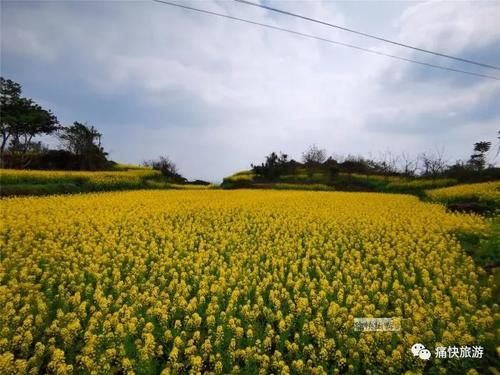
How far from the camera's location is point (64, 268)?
8.06 m

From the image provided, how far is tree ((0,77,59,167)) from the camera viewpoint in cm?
3325

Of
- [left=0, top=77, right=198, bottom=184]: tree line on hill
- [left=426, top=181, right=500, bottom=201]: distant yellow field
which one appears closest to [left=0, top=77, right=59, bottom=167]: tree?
[left=0, top=77, right=198, bottom=184]: tree line on hill

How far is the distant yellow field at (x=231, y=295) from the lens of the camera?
16.5 ft

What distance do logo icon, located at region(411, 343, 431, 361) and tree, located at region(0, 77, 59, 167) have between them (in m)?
35.7

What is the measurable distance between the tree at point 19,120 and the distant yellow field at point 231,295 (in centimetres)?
2539

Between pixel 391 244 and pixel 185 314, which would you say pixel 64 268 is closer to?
pixel 185 314

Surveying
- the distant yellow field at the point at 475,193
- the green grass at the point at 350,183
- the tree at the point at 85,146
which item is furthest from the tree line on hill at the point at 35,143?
the distant yellow field at the point at 475,193

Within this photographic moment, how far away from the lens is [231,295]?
6.57 meters

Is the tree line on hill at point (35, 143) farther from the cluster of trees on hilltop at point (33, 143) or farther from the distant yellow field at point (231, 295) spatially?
the distant yellow field at point (231, 295)

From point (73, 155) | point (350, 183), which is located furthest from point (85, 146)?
point (350, 183)

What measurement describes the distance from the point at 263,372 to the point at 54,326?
123 inches

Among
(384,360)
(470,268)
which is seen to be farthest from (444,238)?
(384,360)

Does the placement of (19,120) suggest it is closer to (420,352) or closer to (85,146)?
(85,146)

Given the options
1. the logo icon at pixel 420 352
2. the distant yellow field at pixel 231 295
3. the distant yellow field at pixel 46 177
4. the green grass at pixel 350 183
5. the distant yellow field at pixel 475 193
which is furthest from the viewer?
the green grass at pixel 350 183
